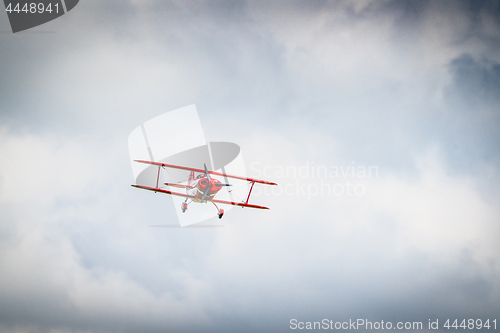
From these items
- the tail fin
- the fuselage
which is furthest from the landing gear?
the fuselage

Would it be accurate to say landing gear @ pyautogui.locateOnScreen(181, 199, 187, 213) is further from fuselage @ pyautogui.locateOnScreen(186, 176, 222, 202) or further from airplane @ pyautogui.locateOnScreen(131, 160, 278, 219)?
fuselage @ pyautogui.locateOnScreen(186, 176, 222, 202)

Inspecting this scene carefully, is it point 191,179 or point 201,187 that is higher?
point 191,179

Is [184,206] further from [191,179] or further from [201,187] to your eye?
[201,187]

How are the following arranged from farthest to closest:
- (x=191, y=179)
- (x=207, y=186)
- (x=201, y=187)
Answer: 1. (x=191, y=179)
2. (x=201, y=187)
3. (x=207, y=186)

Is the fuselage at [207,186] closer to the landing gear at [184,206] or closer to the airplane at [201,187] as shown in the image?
the airplane at [201,187]

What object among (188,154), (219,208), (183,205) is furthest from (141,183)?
(188,154)

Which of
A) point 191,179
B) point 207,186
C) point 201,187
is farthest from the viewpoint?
point 191,179

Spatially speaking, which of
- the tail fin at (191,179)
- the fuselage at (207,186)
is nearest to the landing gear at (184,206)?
the tail fin at (191,179)

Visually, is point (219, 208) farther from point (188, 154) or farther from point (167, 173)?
point (188, 154)

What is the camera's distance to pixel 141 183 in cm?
4788

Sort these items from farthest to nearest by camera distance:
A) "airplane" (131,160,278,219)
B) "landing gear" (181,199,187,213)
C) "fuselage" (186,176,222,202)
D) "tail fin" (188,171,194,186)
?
"landing gear" (181,199,187,213) < "tail fin" (188,171,194,186) < "fuselage" (186,176,222,202) < "airplane" (131,160,278,219)

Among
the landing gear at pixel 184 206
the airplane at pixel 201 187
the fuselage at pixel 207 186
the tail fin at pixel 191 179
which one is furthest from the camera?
the landing gear at pixel 184 206

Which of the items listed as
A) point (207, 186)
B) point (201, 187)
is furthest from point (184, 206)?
point (207, 186)

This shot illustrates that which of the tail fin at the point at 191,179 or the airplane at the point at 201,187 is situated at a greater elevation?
the tail fin at the point at 191,179
